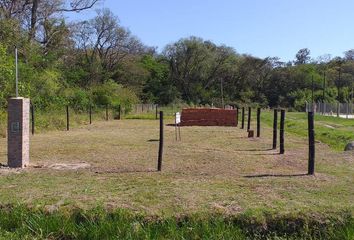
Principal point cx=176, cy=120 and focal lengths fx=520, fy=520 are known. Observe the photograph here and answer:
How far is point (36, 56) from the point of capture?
40.6 meters

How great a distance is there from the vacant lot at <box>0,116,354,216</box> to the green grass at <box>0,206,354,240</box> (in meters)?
0.23

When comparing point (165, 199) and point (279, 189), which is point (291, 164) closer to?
point (279, 189)

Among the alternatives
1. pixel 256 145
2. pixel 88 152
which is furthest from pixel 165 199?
pixel 256 145

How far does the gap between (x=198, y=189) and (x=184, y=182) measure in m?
0.81

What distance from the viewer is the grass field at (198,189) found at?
718 cm

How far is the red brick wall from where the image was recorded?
3325 centimetres

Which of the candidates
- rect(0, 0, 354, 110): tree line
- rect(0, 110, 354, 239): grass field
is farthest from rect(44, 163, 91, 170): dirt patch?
rect(0, 0, 354, 110): tree line

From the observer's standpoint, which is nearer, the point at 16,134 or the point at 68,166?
the point at 16,134

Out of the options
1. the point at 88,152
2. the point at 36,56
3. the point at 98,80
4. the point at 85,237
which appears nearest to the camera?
the point at 85,237

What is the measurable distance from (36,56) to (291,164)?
104 feet

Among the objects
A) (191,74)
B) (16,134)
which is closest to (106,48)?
(191,74)

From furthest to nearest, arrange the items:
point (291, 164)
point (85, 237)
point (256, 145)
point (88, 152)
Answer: point (256, 145) → point (88, 152) → point (291, 164) → point (85, 237)

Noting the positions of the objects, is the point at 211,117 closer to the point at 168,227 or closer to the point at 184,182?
the point at 184,182

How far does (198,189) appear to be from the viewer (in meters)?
9.02
